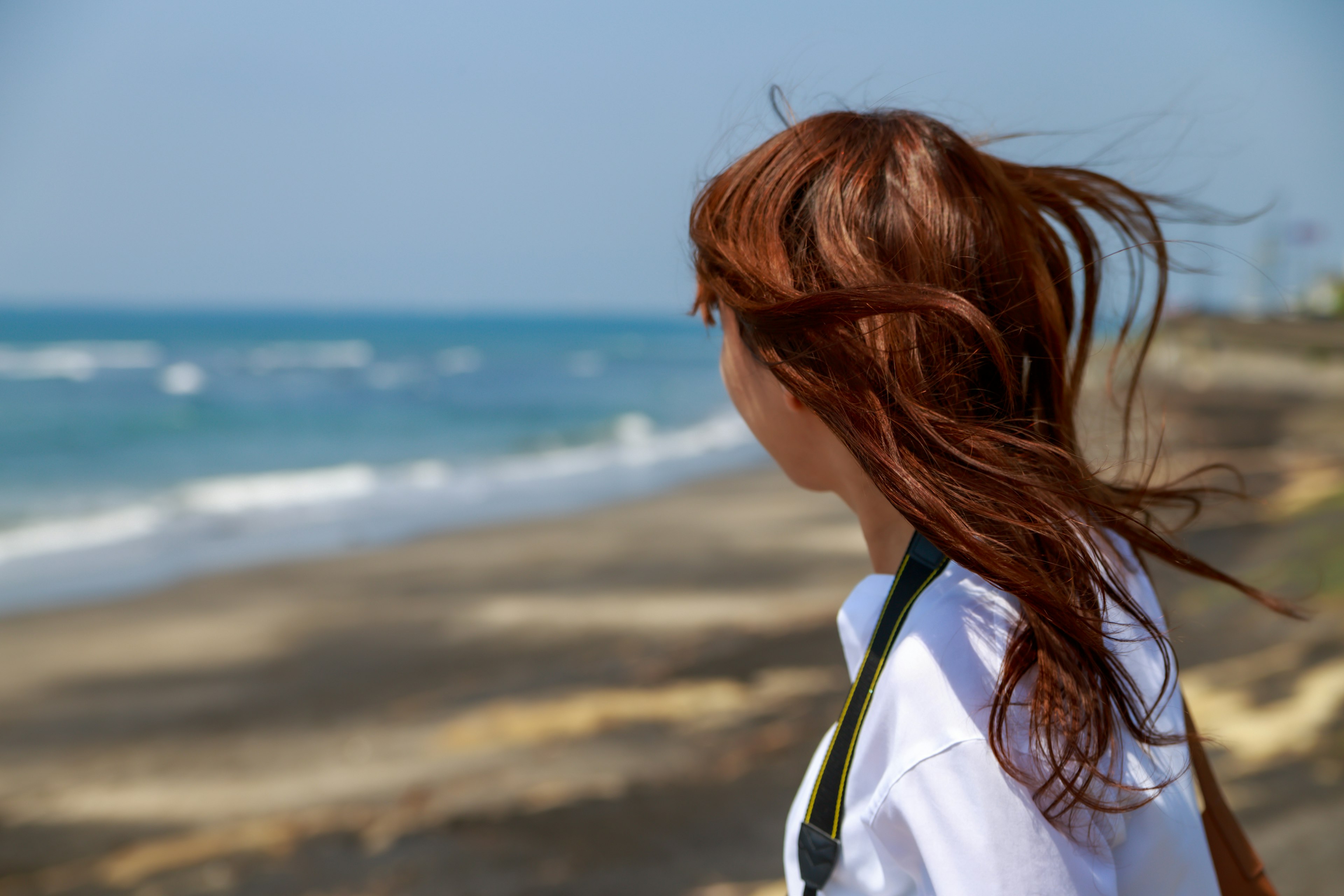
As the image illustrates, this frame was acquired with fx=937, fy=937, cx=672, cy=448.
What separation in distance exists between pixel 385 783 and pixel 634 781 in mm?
1192

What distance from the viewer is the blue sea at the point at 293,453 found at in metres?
10.3

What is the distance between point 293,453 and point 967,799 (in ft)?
63.9

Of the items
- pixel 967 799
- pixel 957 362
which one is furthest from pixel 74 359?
pixel 967 799

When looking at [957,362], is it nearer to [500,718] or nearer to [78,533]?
[500,718]

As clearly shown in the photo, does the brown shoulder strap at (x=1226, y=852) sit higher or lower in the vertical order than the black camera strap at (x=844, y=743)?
lower

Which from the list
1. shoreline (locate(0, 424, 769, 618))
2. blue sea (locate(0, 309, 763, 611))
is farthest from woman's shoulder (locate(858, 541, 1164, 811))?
shoreline (locate(0, 424, 769, 618))

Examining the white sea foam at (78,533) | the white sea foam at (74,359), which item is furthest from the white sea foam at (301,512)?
the white sea foam at (74,359)

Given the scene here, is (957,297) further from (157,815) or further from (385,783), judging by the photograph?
(157,815)

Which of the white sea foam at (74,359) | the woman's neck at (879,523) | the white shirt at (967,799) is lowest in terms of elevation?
the white sea foam at (74,359)

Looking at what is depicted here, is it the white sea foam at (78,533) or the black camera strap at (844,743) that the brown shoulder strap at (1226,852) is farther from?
the white sea foam at (78,533)

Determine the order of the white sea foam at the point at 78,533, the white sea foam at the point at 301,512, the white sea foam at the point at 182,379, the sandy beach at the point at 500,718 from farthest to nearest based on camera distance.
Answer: the white sea foam at the point at 182,379, the white sea foam at the point at 78,533, the white sea foam at the point at 301,512, the sandy beach at the point at 500,718

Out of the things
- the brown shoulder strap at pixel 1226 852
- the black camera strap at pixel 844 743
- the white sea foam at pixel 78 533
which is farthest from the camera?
the white sea foam at pixel 78 533

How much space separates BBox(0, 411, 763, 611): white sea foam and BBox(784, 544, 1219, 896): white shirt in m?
8.95

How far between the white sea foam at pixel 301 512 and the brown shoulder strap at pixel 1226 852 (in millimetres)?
8979
